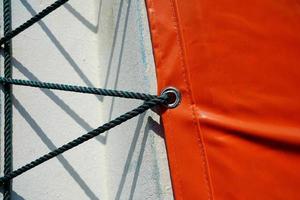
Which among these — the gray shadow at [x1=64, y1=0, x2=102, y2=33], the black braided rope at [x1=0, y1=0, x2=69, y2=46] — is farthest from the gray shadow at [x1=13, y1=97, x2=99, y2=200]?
the gray shadow at [x1=64, y1=0, x2=102, y2=33]

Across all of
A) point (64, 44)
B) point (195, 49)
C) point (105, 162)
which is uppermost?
point (64, 44)

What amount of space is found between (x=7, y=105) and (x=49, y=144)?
0.64ft

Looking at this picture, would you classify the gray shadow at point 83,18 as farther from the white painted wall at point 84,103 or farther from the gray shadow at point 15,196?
the gray shadow at point 15,196

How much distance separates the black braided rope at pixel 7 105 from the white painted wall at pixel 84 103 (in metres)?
0.03

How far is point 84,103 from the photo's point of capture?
1.36 metres

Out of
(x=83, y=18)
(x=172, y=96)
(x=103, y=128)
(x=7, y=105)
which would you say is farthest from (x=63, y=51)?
(x=172, y=96)

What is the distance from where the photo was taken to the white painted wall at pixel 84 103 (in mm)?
1096

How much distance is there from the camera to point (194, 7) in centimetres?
99

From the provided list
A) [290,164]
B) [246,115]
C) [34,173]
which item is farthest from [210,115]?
[34,173]

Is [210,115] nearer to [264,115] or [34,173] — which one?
Result: [264,115]

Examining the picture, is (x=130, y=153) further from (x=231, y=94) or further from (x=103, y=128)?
(x=231, y=94)

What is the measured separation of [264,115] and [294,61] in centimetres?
16

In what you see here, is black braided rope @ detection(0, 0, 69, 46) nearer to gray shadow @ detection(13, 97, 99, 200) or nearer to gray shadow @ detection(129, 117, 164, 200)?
gray shadow @ detection(13, 97, 99, 200)

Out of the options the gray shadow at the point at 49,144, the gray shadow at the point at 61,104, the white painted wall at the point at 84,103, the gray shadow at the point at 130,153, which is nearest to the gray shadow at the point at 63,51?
the white painted wall at the point at 84,103
